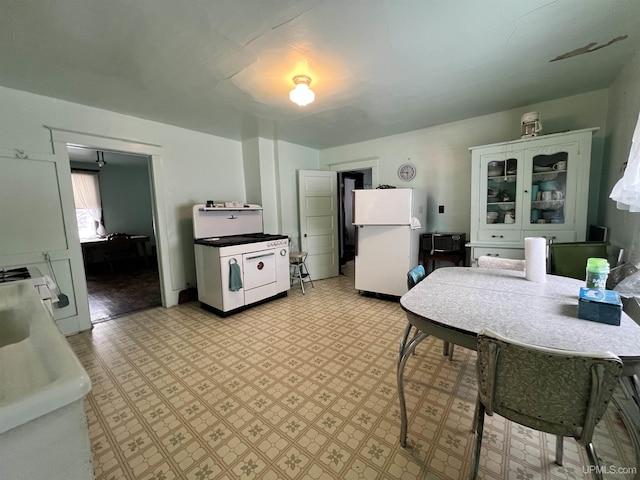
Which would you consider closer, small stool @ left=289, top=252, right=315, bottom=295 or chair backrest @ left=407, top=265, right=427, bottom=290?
chair backrest @ left=407, top=265, right=427, bottom=290

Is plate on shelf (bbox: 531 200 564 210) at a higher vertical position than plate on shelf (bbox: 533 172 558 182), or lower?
lower

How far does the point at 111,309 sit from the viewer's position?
3.41m

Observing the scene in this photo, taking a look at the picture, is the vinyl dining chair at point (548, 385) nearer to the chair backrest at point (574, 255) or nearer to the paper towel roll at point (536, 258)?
the paper towel roll at point (536, 258)

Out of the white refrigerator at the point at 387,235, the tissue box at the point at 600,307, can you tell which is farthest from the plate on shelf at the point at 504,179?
the tissue box at the point at 600,307

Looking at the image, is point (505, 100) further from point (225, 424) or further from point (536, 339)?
→ point (225, 424)

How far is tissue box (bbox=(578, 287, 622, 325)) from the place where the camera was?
41.8 inches

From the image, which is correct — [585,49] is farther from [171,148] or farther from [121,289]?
[121,289]

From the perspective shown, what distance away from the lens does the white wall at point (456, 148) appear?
8.73ft

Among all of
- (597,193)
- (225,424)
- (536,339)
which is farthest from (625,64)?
(225,424)

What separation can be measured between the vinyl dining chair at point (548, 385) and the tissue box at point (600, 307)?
0.42 m

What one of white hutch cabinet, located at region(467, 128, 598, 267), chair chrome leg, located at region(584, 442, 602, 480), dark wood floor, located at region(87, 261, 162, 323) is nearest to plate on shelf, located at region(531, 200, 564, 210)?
white hutch cabinet, located at region(467, 128, 598, 267)

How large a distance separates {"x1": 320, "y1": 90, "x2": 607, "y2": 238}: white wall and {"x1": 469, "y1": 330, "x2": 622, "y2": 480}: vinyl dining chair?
2877mm

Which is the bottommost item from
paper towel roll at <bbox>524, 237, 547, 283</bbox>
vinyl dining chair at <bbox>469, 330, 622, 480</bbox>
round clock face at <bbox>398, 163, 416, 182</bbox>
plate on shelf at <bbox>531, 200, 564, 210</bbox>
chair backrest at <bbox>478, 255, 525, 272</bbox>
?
vinyl dining chair at <bbox>469, 330, 622, 480</bbox>

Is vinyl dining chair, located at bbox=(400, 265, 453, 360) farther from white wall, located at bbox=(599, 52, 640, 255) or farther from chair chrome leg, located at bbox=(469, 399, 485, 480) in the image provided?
white wall, located at bbox=(599, 52, 640, 255)
